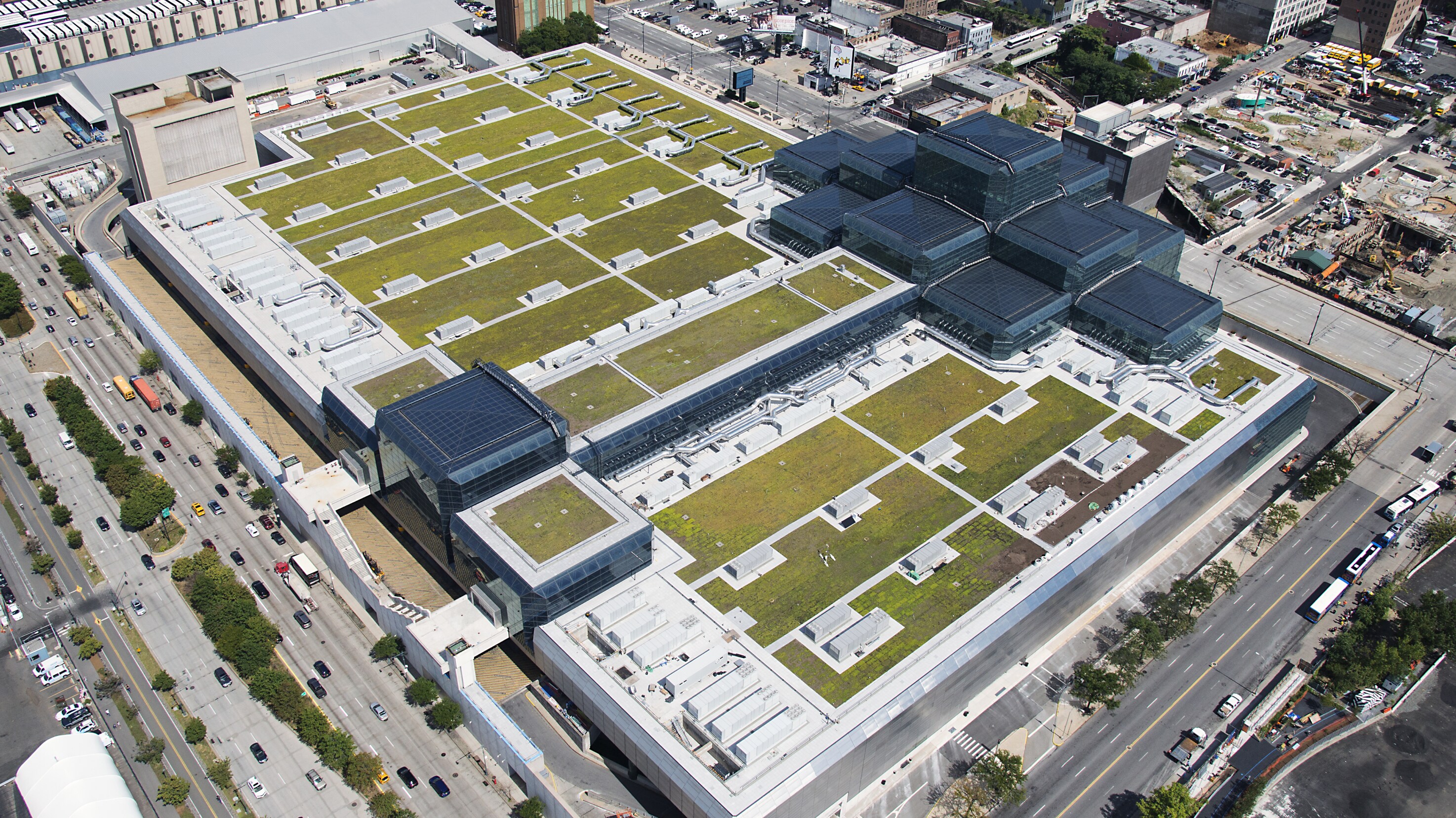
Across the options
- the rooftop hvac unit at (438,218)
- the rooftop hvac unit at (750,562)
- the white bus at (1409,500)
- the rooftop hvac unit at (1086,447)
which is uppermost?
the rooftop hvac unit at (438,218)

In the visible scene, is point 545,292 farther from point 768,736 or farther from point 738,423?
point 768,736

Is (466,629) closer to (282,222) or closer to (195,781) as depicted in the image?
(195,781)

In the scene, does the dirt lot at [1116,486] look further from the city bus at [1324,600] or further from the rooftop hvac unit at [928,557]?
the city bus at [1324,600]

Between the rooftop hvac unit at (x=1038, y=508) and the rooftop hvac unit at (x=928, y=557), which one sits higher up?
the rooftop hvac unit at (x=1038, y=508)

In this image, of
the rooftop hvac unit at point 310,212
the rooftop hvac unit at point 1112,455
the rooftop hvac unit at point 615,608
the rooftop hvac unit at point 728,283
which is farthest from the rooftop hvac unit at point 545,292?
the rooftop hvac unit at point 1112,455

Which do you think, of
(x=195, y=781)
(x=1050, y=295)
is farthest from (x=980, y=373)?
(x=195, y=781)

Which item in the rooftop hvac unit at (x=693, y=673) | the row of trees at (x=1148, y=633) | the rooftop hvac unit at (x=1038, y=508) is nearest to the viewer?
the rooftop hvac unit at (x=693, y=673)
